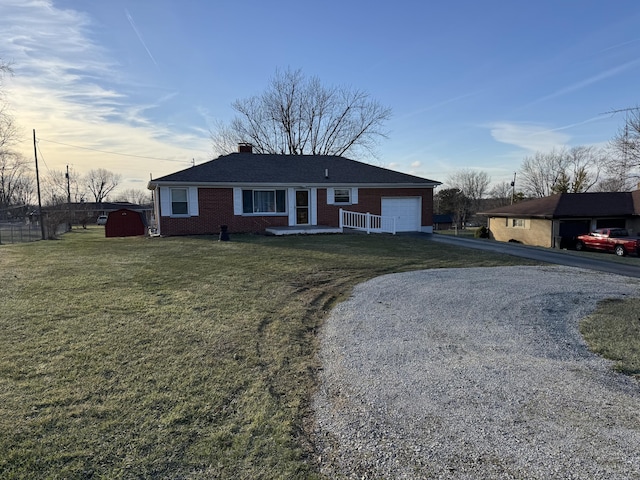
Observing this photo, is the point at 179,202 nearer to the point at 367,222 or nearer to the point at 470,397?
the point at 367,222

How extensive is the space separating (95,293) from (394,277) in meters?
6.01

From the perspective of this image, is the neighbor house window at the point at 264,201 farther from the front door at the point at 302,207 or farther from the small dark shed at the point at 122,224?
the small dark shed at the point at 122,224

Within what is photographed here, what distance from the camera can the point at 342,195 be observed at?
→ 19.4 m

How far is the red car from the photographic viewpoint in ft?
63.6

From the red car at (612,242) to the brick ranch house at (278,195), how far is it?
9.80 m

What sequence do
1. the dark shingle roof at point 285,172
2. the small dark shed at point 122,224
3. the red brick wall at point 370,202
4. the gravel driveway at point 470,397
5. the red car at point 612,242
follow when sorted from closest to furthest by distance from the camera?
the gravel driveway at point 470,397, the dark shingle roof at point 285,172, the red brick wall at point 370,202, the red car at point 612,242, the small dark shed at point 122,224

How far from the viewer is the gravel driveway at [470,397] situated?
8.11 ft

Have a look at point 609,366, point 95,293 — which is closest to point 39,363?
point 95,293

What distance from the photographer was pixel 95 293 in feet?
22.1

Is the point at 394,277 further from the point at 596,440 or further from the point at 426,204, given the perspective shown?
the point at 426,204

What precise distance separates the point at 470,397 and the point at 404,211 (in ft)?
56.6

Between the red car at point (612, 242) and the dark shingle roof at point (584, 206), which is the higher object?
the dark shingle roof at point (584, 206)

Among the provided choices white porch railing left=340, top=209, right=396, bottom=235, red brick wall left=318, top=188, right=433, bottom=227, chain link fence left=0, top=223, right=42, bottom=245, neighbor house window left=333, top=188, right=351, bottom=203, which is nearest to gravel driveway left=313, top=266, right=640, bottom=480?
white porch railing left=340, top=209, right=396, bottom=235

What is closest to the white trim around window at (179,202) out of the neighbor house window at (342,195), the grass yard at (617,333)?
the neighbor house window at (342,195)
